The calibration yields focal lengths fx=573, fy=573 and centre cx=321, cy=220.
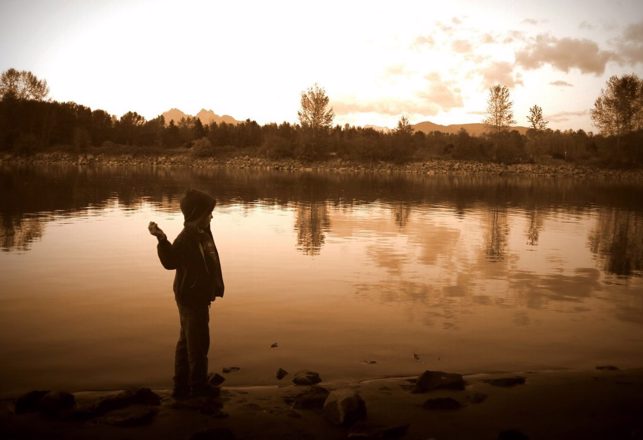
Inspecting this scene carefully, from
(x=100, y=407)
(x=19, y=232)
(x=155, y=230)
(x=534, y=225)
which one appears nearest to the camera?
(x=155, y=230)

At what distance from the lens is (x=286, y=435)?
5762 millimetres

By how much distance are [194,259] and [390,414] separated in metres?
2.83

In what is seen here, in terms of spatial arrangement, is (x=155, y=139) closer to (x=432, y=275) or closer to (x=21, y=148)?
(x=21, y=148)

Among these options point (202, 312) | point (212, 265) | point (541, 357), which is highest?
point (212, 265)

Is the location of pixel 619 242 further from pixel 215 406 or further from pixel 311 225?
pixel 215 406

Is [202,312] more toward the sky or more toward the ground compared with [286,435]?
more toward the sky

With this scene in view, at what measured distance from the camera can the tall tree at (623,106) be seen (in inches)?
3155

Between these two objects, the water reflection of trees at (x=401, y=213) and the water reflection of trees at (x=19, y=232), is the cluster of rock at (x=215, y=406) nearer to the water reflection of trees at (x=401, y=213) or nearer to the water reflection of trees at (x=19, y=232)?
the water reflection of trees at (x=19, y=232)

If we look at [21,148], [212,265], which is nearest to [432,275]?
[212,265]

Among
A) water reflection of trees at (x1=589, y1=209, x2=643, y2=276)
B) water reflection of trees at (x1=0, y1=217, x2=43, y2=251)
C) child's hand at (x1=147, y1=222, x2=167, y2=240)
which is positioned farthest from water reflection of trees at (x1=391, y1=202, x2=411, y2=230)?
child's hand at (x1=147, y1=222, x2=167, y2=240)

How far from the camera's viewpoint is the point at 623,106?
80312 millimetres

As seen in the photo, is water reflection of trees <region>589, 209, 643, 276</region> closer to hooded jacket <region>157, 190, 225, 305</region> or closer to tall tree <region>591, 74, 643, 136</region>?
hooded jacket <region>157, 190, 225, 305</region>

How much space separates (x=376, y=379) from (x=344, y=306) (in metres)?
3.76

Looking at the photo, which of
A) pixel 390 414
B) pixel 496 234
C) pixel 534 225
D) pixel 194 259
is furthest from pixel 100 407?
pixel 534 225
